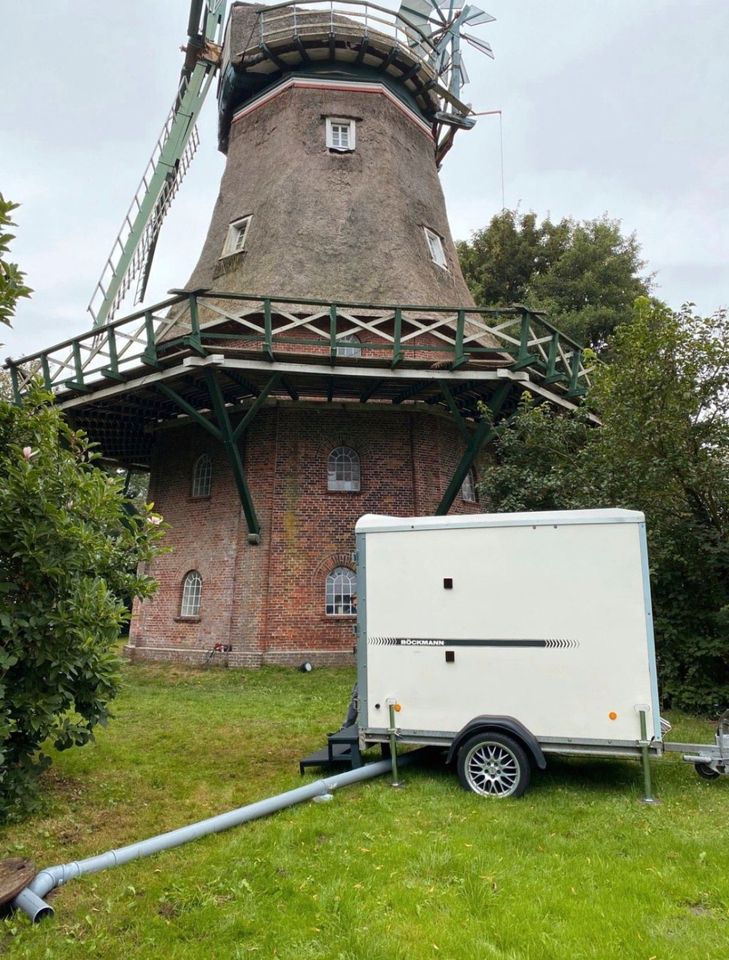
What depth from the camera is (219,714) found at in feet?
32.4

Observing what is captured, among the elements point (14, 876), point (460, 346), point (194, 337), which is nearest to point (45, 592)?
point (14, 876)

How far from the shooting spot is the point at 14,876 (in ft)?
13.9

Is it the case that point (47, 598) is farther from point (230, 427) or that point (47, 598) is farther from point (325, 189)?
point (325, 189)

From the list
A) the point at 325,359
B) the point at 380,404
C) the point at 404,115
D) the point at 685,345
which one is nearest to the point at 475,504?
the point at 380,404

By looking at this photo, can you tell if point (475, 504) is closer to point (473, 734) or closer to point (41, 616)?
point (473, 734)

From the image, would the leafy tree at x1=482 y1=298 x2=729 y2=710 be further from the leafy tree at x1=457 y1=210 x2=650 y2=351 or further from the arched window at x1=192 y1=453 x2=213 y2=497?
the leafy tree at x1=457 y1=210 x2=650 y2=351

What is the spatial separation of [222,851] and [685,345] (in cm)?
838

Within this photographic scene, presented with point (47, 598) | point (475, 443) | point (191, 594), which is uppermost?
point (475, 443)

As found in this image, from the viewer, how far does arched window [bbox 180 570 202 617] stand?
14.9 metres

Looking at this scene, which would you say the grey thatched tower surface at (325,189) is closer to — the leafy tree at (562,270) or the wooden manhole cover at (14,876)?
the leafy tree at (562,270)

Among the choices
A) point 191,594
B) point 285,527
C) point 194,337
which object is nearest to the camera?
point 194,337

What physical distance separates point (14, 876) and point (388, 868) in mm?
2400

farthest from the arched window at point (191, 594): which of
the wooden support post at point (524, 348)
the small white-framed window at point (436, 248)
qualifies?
the small white-framed window at point (436, 248)

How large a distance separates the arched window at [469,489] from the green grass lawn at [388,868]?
946cm
